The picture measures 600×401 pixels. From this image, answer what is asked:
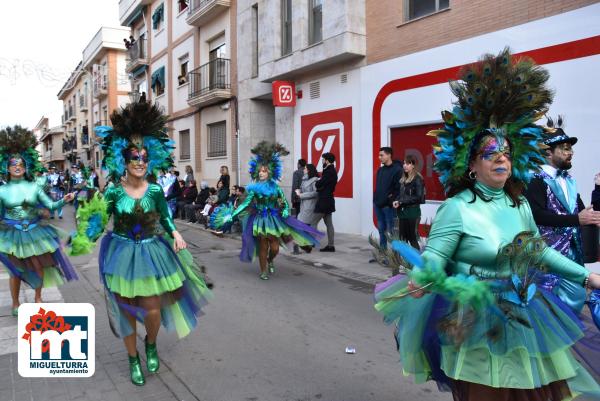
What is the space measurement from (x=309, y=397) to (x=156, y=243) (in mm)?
1774

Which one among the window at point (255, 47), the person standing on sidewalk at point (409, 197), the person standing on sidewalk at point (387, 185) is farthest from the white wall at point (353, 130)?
the window at point (255, 47)

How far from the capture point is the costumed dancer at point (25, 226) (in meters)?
5.56

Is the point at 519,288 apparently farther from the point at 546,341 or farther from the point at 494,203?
the point at 494,203

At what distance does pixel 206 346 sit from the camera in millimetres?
4816

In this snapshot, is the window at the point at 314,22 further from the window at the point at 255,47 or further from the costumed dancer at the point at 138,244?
the costumed dancer at the point at 138,244

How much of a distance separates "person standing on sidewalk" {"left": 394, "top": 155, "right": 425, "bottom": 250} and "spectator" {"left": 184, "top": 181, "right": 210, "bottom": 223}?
9.17 metres

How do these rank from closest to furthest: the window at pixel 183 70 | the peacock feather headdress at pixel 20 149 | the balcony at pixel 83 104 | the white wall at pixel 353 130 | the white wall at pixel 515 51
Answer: the peacock feather headdress at pixel 20 149
the white wall at pixel 515 51
the white wall at pixel 353 130
the window at pixel 183 70
the balcony at pixel 83 104

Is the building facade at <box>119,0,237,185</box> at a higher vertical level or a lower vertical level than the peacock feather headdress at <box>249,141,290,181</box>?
higher

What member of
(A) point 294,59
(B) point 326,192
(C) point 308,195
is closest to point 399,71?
(B) point 326,192

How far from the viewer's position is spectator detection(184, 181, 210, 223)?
1620 cm

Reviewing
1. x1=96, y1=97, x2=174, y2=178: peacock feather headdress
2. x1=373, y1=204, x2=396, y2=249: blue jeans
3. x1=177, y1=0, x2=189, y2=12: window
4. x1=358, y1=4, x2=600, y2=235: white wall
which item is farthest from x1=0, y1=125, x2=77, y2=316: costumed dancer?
x1=177, y1=0, x2=189, y2=12: window

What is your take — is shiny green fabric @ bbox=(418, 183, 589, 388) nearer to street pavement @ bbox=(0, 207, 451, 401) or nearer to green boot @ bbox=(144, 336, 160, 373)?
street pavement @ bbox=(0, 207, 451, 401)

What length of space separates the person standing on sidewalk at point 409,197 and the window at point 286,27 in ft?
25.9

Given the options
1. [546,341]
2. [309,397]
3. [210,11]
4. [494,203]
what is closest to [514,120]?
[494,203]
